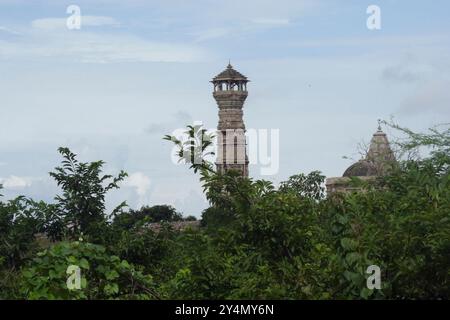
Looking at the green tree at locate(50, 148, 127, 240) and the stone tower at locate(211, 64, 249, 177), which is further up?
the stone tower at locate(211, 64, 249, 177)

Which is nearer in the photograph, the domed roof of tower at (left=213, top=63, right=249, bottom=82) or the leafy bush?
the leafy bush

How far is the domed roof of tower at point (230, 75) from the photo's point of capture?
88688 millimetres

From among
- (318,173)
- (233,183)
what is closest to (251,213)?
(233,183)

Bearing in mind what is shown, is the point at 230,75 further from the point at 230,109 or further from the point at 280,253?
the point at 280,253

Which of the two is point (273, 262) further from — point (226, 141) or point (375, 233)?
point (226, 141)

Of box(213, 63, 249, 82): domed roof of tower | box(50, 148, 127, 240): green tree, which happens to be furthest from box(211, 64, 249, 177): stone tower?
box(50, 148, 127, 240): green tree

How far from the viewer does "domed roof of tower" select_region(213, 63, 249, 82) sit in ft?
291

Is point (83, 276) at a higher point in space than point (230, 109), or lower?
lower

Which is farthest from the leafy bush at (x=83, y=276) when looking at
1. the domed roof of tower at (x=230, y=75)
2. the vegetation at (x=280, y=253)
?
the domed roof of tower at (x=230, y=75)

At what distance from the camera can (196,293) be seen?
1323cm

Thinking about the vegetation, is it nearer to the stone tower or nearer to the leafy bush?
the leafy bush

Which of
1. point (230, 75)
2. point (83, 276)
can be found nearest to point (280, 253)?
point (83, 276)

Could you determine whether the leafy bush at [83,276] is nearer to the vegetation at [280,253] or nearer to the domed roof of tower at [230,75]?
the vegetation at [280,253]

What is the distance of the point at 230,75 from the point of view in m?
88.7
